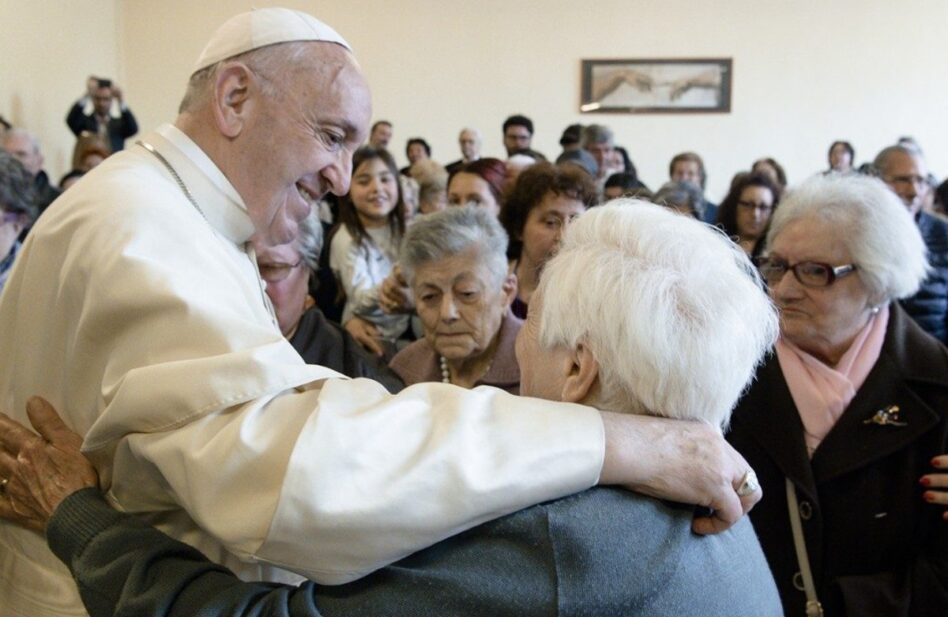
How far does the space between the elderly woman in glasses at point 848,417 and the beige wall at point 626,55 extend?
343 inches

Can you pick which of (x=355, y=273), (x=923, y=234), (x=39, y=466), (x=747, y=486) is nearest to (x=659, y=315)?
(x=747, y=486)

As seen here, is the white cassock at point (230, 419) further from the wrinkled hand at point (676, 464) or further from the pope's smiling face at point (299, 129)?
the pope's smiling face at point (299, 129)

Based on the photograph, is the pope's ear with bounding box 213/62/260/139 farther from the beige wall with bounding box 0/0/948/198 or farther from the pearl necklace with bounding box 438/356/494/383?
the beige wall with bounding box 0/0/948/198

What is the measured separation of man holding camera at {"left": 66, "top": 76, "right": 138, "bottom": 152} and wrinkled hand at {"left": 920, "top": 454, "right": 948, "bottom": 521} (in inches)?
301

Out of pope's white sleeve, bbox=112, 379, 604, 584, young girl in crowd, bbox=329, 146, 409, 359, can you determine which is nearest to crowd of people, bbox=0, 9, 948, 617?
pope's white sleeve, bbox=112, 379, 604, 584

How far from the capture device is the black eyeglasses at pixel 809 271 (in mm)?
2053

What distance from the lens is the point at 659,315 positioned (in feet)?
3.68

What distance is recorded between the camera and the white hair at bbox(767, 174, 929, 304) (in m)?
2.04

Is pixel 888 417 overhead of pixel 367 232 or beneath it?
beneath

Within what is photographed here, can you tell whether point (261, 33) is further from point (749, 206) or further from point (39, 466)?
Result: point (749, 206)

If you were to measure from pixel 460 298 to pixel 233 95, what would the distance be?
1187 millimetres

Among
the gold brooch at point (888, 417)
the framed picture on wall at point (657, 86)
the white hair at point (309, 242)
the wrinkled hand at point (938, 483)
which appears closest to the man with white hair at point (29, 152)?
the white hair at point (309, 242)

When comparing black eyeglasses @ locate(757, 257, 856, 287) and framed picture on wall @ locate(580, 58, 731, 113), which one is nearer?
black eyeglasses @ locate(757, 257, 856, 287)

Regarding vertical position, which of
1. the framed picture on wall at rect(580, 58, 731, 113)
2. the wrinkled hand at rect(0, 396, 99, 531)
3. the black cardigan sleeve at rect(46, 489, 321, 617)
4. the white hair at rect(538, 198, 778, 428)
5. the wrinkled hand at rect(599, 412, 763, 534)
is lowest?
the black cardigan sleeve at rect(46, 489, 321, 617)
